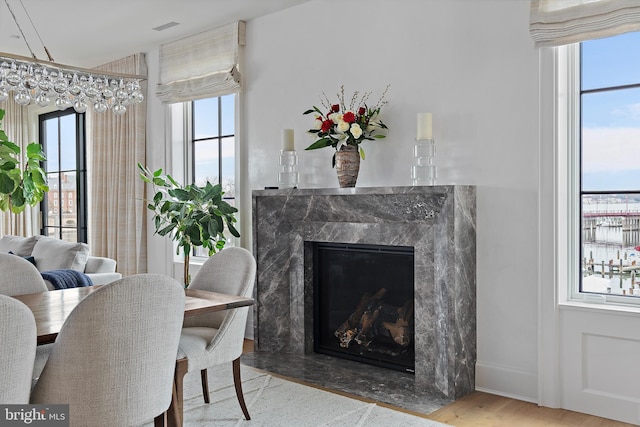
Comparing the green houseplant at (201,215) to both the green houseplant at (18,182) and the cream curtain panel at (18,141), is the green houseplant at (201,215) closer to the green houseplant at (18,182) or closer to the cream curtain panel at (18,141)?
the green houseplant at (18,182)

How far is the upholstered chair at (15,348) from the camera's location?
1822 millimetres

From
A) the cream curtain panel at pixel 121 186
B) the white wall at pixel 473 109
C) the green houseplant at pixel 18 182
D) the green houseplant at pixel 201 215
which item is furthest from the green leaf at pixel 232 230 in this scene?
the green houseplant at pixel 18 182

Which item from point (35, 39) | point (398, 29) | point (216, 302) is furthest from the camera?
point (35, 39)

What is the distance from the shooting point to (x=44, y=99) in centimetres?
311

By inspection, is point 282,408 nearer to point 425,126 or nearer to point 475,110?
point 425,126

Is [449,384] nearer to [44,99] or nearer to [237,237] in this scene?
[237,237]

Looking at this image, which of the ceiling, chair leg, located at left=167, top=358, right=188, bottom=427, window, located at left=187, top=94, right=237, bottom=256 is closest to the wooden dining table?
chair leg, located at left=167, top=358, right=188, bottom=427

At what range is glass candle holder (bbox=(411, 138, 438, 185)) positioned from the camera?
12.1ft

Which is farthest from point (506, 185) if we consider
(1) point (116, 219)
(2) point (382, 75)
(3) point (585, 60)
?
(1) point (116, 219)

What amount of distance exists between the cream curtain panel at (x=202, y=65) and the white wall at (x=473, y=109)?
2.34ft

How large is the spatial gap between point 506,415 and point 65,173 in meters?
5.99

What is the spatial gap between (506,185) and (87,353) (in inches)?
97.9

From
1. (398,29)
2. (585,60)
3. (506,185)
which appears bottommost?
(506,185)

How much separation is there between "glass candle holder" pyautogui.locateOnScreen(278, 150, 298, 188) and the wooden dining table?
1.44m
